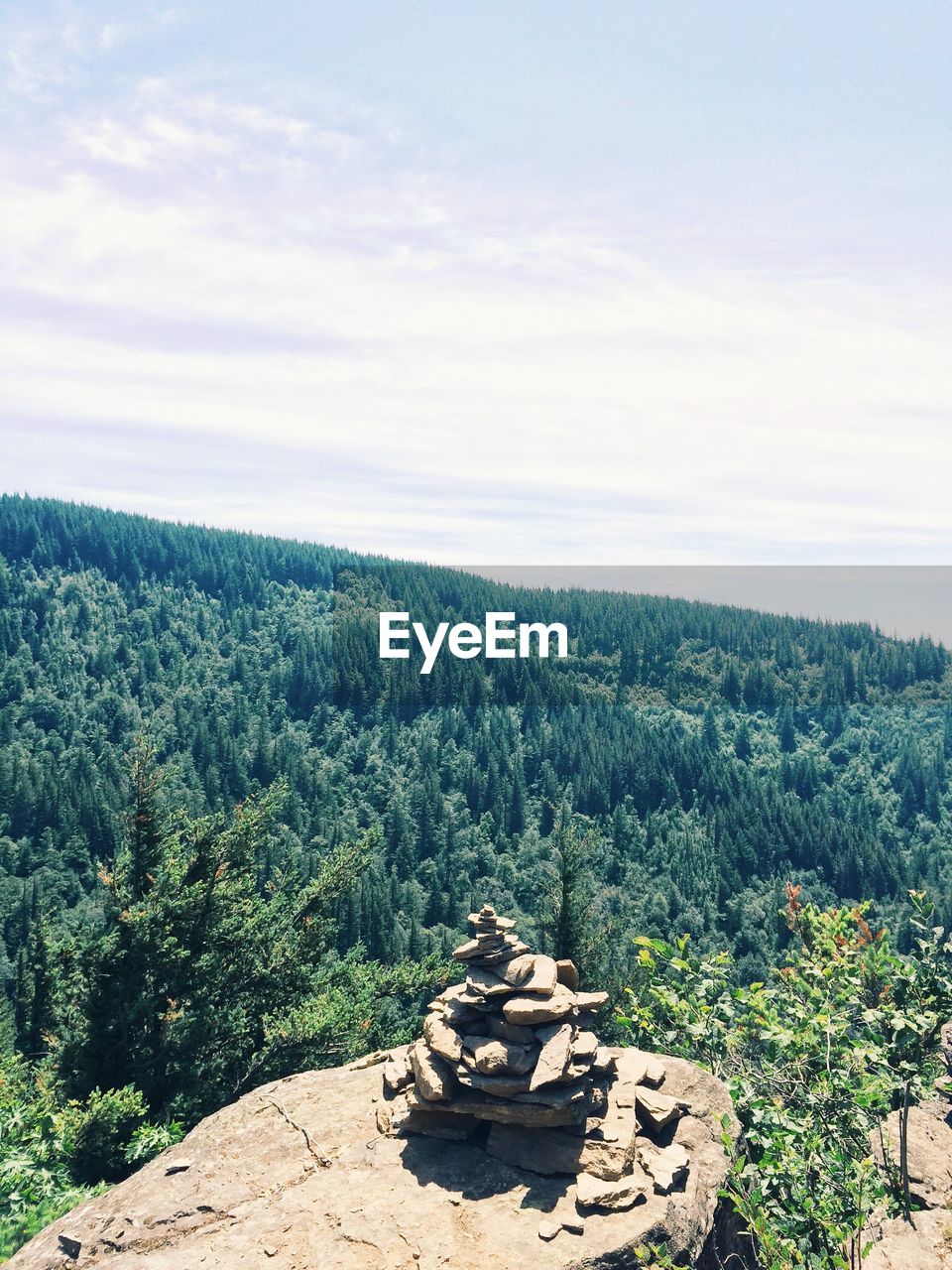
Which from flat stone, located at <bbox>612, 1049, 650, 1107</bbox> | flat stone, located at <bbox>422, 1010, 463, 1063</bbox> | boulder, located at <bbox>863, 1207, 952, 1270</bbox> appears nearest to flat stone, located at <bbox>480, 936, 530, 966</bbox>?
flat stone, located at <bbox>422, 1010, 463, 1063</bbox>

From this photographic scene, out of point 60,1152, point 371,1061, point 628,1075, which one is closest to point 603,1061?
point 628,1075

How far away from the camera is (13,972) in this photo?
490 ft

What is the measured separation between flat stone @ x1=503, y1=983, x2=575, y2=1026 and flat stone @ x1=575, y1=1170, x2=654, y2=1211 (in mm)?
2926

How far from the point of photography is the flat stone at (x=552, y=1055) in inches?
640

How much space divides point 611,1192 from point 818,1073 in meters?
4.52

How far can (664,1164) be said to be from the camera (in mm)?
16219

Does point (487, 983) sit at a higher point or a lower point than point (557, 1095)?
higher

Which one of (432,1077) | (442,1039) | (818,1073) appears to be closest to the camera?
(818,1073)

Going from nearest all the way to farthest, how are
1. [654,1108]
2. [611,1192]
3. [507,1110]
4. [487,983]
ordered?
1. [611,1192]
2. [507,1110]
3. [654,1108]
4. [487,983]

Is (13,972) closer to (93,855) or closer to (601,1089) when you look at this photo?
(93,855)

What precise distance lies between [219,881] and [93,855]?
186039 mm

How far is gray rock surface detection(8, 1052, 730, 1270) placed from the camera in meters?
14.2

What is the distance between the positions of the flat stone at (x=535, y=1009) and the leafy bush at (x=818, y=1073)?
1591 mm

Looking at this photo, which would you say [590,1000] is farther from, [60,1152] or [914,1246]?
[60,1152]
